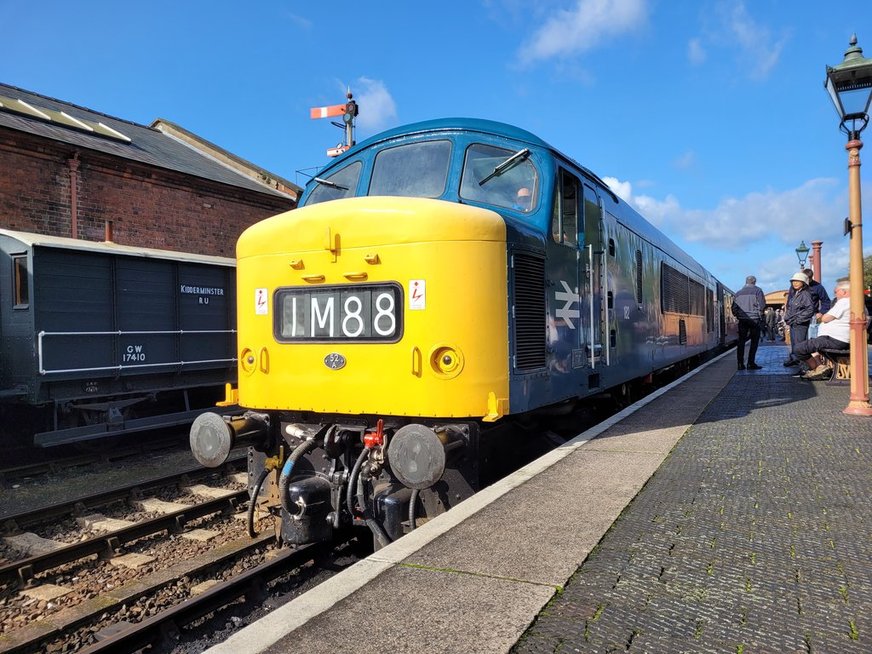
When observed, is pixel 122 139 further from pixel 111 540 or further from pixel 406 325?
pixel 406 325

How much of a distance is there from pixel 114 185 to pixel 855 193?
44.2 ft

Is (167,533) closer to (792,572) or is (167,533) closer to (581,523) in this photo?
(581,523)

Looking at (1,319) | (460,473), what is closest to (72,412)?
(1,319)

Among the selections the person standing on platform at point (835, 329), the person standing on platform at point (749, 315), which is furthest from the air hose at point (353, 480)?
the person standing on platform at point (749, 315)

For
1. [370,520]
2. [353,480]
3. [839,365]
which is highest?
[839,365]

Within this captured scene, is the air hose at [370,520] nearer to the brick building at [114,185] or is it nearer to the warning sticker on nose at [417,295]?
the warning sticker on nose at [417,295]

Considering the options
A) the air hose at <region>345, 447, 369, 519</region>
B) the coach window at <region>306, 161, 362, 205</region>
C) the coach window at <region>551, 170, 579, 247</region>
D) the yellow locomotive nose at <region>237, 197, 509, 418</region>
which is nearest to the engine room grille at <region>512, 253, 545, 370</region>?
the yellow locomotive nose at <region>237, 197, 509, 418</region>

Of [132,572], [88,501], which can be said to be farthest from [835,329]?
[88,501]

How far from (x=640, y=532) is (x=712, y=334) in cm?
1501

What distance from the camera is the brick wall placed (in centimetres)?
1190

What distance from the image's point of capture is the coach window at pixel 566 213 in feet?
16.1

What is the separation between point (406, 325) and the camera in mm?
3953

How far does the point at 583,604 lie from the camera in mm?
2361

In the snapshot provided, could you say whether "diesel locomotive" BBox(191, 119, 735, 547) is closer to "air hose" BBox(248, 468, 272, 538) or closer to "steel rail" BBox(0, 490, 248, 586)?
"air hose" BBox(248, 468, 272, 538)
